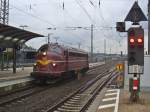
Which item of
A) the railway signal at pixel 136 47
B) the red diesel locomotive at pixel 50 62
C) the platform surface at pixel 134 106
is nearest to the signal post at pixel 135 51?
the railway signal at pixel 136 47

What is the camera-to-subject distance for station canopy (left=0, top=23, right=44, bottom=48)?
3111cm

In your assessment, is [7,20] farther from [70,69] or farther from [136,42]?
[136,42]

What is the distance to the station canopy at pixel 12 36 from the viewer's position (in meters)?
31.1

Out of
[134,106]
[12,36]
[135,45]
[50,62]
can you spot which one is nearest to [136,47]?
[135,45]

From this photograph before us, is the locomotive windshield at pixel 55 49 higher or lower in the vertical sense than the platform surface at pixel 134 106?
higher

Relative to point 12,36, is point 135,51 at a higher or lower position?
lower

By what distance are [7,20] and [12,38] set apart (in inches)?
723

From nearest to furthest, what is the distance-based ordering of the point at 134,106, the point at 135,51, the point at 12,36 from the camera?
the point at 134,106
the point at 135,51
the point at 12,36

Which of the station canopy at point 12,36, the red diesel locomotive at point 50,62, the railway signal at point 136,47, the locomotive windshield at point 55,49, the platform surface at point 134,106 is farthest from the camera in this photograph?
the locomotive windshield at point 55,49

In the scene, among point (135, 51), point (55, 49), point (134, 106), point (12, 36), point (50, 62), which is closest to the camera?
point (134, 106)

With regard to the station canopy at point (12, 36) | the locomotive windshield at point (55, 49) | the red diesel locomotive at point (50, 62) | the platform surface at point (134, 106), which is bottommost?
the platform surface at point (134, 106)

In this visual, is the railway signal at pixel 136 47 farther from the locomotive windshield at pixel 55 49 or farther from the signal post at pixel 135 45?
the locomotive windshield at pixel 55 49

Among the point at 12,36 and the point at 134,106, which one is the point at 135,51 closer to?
the point at 134,106

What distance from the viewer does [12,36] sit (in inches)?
1387
